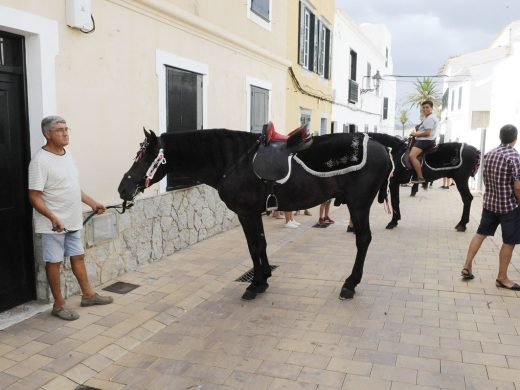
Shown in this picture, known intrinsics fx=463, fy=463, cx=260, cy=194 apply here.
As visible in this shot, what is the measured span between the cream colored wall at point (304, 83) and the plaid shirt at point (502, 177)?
21.7 feet

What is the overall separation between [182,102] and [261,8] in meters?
3.47

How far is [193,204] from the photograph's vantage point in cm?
689

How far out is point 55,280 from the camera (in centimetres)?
406

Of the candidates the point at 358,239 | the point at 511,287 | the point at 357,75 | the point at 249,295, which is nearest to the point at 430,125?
the point at 511,287

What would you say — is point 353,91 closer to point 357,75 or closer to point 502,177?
point 357,75

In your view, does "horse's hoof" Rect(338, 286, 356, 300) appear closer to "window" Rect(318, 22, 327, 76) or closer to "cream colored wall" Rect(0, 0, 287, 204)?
"cream colored wall" Rect(0, 0, 287, 204)

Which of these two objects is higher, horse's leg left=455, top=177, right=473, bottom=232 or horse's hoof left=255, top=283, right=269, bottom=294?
horse's leg left=455, top=177, right=473, bottom=232

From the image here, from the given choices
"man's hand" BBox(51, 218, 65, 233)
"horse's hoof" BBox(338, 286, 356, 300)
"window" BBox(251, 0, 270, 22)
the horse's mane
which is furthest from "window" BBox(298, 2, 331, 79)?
"man's hand" BBox(51, 218, 65, 233)

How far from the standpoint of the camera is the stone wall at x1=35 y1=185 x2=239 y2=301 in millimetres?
4762

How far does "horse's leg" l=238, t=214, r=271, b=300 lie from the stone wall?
1.56 meters

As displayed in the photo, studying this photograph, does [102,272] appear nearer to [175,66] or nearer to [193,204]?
→ [193,204]

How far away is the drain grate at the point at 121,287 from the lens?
495 cm

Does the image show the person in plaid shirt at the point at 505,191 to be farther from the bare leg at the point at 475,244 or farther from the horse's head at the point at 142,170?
the horse's head at the point at 142,170

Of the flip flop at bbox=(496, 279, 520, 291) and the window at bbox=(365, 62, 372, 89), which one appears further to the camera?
the window at bbox=(365, 62, 372, 89)
